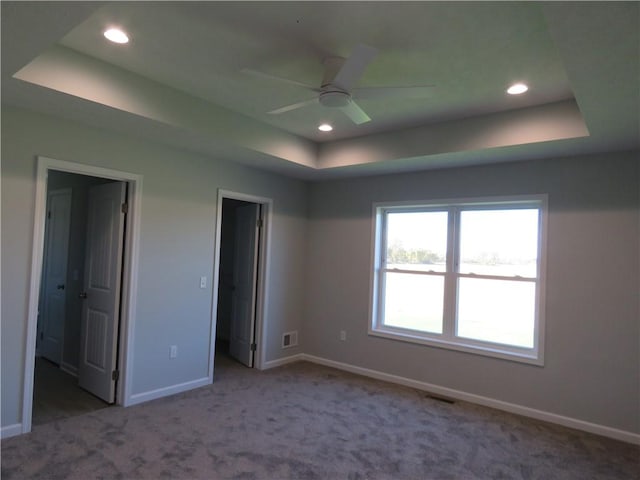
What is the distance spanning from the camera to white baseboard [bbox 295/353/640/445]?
3462mm

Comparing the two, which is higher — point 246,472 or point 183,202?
point 183,202

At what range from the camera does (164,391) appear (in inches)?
158

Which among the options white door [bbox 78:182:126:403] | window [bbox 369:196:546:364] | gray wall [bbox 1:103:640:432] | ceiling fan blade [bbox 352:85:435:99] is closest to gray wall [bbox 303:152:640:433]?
gray wall [bbox 1:103:640:432]

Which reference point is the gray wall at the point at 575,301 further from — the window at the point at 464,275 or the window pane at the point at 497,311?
the window pane at the point at 497,311

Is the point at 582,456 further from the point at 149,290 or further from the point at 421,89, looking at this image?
the point at 149,290

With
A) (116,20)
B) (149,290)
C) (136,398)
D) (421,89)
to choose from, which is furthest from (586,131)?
(136,398)

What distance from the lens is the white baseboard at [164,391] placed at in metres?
3.76

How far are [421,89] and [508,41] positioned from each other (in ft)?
1.81

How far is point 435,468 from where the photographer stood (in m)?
2.86

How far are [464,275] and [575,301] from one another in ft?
3.49

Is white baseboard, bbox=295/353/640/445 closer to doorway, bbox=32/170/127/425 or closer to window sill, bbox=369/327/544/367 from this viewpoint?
window sill, bbox=369/327/544/367

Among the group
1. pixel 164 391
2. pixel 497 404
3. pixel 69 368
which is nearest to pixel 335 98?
pixel 164 391

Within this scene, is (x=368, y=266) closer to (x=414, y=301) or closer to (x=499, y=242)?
(x=414, y=301)

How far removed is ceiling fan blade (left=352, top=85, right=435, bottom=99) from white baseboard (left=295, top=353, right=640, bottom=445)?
3.09 metres
